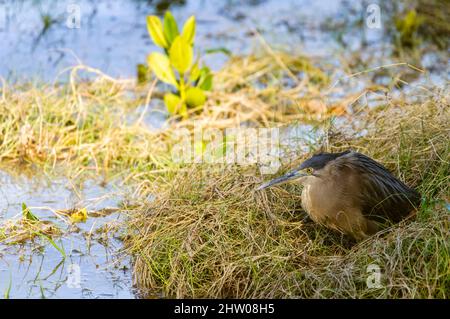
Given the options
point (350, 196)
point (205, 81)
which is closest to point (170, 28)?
point (205, 81)

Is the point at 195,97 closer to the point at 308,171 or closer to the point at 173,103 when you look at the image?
the point at 173,103

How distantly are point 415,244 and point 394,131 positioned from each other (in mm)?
1431

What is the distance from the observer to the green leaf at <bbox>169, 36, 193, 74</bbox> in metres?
7.49

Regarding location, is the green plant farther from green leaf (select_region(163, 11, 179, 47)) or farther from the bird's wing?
the bird's wing

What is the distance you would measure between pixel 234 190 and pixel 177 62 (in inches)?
85.9

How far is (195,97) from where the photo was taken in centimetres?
771

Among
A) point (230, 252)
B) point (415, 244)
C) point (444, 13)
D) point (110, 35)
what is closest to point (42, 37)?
point (110, 35)

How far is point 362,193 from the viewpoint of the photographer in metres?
5.21

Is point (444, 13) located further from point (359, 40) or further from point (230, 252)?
point (230, 252)

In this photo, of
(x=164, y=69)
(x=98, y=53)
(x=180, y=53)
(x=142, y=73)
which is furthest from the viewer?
(x=98, y=53)

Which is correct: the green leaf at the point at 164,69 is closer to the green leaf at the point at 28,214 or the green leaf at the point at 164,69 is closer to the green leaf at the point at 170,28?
the green leaf at the point at 170,28

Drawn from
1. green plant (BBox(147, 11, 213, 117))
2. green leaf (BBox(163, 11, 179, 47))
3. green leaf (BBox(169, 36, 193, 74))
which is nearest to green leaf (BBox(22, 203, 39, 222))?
green plant (BBox(147, 11, 213, 117))
